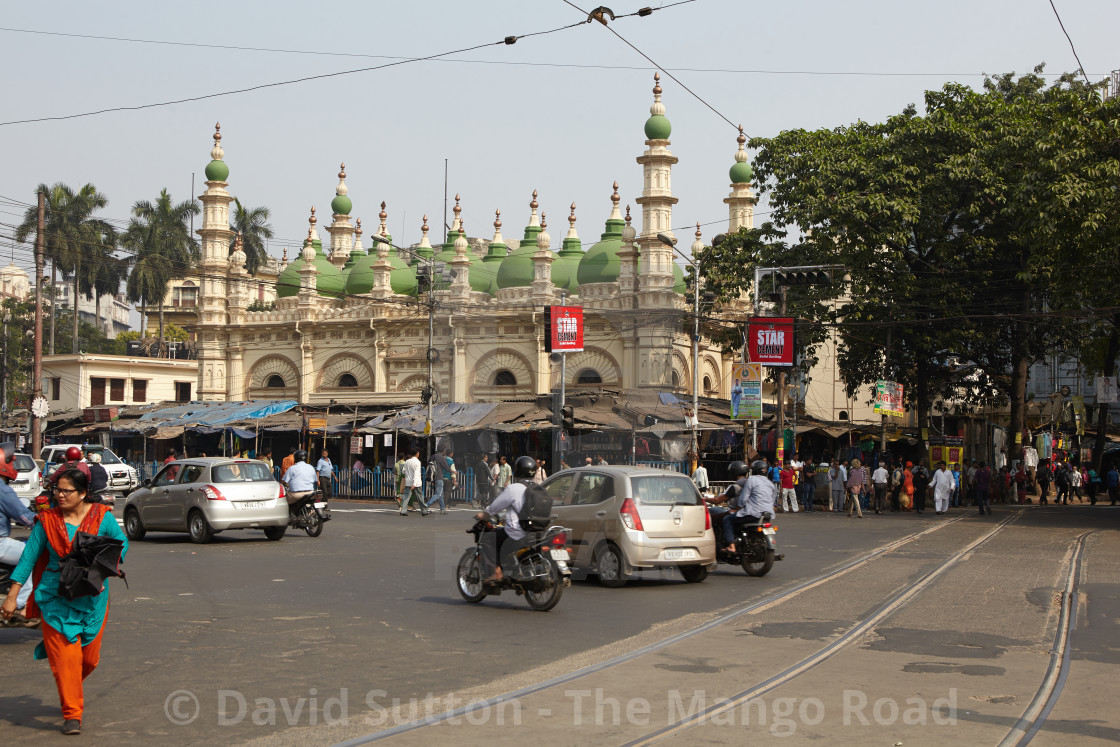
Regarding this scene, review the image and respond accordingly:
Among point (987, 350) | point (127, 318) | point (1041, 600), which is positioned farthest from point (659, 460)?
point (127, 318)

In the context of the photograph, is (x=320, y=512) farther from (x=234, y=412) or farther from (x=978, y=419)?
(x=978, y=419)

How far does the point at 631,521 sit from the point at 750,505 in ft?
8.56

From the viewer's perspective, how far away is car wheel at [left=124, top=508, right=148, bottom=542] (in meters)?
19.9

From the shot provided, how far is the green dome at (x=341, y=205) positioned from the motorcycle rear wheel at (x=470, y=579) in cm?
4869

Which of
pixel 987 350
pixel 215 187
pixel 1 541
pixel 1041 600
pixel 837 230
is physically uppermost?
pixel 215 187

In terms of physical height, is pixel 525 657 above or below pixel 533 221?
below

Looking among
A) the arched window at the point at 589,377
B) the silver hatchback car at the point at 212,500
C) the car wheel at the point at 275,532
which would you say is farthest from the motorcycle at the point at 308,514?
the arched window at the point at 589,377

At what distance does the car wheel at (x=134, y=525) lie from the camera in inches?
782

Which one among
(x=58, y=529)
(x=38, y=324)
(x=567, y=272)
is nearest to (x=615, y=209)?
(x=567, y=272)

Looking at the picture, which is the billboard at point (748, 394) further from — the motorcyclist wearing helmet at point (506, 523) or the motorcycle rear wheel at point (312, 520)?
the motorcyclist wearing helmet at point (506, 523)

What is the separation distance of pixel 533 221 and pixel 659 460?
18.4 m

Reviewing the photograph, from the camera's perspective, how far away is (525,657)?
28.5 feet

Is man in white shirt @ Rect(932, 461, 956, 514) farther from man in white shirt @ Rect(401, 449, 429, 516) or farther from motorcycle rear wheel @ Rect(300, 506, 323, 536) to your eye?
motorcycle rear wheel @ Rect(300, 506, 323, 536)

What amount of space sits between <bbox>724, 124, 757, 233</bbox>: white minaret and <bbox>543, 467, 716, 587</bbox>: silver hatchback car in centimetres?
3439
